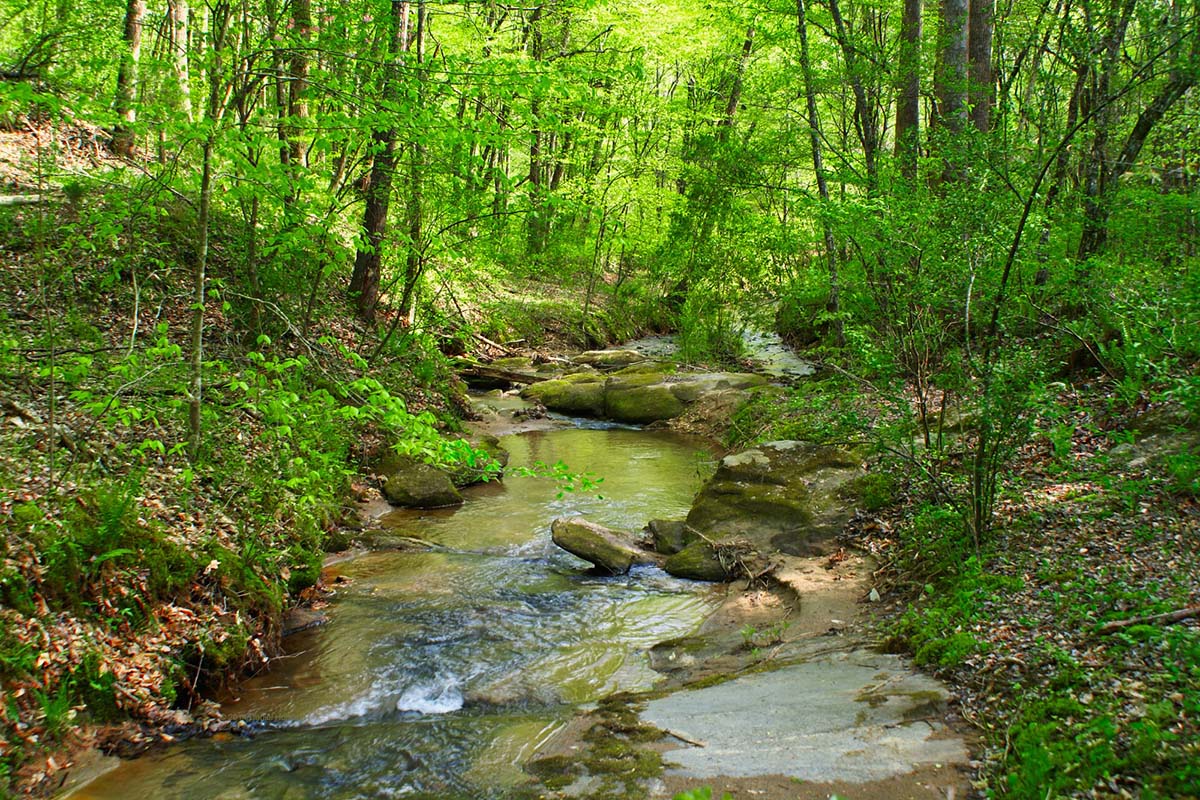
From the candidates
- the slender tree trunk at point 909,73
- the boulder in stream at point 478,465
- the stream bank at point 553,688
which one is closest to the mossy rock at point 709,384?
the boulder in stream at point 478,465

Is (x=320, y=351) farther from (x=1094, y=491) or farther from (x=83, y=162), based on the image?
(x=83, y=162)

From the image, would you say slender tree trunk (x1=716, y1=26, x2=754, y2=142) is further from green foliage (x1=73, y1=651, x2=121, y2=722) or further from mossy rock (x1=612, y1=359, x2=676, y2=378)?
green foliage (x1=73, y1=651, x2=121, y2=722)

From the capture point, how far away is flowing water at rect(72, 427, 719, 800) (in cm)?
420

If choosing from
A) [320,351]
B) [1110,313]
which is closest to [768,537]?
[1110,313]

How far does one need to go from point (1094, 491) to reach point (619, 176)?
59.0ft

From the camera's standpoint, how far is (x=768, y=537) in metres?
7.73

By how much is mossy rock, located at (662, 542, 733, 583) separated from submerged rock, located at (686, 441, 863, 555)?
0.80 feet

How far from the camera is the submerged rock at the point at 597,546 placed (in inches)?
308

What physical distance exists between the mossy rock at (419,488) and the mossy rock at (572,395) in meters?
5.96

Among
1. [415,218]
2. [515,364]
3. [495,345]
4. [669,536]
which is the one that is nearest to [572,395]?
[515,364]

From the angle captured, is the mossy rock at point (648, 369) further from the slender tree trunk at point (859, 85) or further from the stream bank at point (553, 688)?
the stream bank at point (553, 688)

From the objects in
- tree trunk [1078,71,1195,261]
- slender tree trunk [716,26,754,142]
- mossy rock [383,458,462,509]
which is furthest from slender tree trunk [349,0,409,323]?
slender tree trunk [716,26,754,142]

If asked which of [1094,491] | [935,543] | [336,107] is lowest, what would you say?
[935,543]

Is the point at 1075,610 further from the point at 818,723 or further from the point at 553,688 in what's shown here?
the point at 553,688
